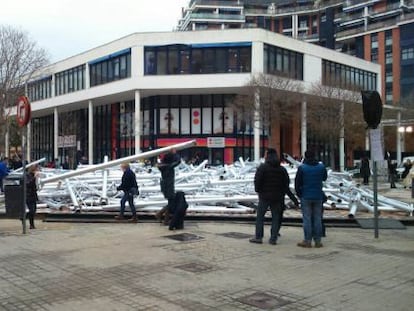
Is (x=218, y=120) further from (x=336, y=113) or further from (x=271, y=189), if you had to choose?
(x=271, y=189)

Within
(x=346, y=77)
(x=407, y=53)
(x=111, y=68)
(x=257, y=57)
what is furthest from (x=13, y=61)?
(x=407, y=53)

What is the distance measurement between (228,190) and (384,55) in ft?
288

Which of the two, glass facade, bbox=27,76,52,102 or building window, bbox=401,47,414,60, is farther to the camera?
building window, bbox=401,47,414,60

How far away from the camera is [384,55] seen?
9519 cm

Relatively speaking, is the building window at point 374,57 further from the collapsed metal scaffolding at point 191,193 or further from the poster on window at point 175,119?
the collapsed metal scaffolding at point 191,193

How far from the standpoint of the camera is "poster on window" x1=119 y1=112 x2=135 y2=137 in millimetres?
51688

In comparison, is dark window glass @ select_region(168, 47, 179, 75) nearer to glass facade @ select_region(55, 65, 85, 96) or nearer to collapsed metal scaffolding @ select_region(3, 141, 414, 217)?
glass facade @ select_region(55, 65, 85, 96)

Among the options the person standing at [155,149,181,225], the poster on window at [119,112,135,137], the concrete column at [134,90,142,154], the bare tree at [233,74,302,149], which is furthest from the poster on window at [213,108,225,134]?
the person standing at [155,149,181,225]

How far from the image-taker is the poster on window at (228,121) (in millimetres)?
49103

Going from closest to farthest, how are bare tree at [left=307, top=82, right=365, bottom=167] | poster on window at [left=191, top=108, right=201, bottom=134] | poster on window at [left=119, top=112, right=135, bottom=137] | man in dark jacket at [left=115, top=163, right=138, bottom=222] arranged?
man in dark jacket at [left=115, top=163, right=138, bottom=222], bare tree at [left=307, top=82, right=365, bottom=167], poster on window at [left=191, top=108, right=201, bottom=134], poster on window at [left=119, top=112, right=135, bottom=137]

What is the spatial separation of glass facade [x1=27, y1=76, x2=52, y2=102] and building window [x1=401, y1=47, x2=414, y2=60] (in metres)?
60.3

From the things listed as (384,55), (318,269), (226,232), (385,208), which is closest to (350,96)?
(385,208)

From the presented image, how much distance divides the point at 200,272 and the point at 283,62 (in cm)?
4314

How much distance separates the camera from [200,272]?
735cm
